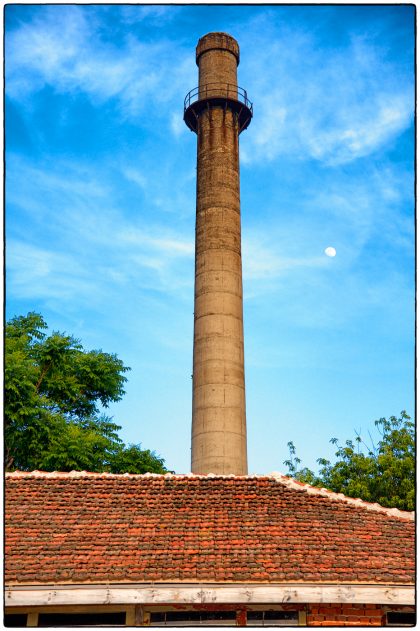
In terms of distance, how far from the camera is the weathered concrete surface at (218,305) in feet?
90.5

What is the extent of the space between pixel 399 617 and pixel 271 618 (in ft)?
6.83

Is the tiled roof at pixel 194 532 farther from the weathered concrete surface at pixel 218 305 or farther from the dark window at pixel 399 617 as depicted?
the weathered concrete surface at pixel 218 305

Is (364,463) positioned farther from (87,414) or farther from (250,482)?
(250,482)

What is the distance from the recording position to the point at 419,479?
718 cm

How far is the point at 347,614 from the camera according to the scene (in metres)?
11.6

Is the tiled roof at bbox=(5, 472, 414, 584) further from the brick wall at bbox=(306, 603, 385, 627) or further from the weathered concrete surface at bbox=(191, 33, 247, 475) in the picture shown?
the weathered concrete surface at bbox=(191, 33, 247, 475)

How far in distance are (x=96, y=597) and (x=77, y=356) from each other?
671 inches

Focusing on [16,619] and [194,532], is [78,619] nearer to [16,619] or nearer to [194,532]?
[16,619]

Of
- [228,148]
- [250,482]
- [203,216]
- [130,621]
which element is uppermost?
[228,148]

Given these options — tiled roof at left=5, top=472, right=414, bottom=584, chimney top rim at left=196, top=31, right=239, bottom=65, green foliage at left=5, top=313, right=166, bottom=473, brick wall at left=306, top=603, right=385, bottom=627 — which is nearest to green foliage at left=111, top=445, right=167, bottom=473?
green foliage at left=5, top=313, right=166, bottom=473

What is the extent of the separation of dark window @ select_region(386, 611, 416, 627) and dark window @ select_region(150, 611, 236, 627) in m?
2.49

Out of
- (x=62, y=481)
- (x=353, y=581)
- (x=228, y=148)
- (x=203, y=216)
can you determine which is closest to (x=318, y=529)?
(x=353, y=581)

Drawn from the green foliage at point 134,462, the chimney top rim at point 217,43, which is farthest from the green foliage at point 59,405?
the chimney top rim at point 217,43

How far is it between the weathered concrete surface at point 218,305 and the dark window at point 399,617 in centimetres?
1521
